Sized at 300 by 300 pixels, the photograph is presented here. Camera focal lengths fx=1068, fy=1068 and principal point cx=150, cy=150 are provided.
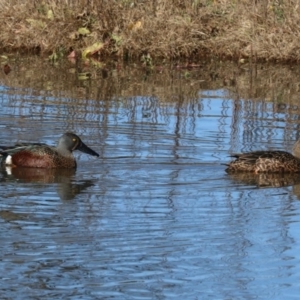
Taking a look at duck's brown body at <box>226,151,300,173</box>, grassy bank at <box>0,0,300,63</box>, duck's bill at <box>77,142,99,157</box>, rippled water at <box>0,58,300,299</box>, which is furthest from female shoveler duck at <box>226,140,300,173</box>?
grassy bank at <box>0,0,300,63</box>

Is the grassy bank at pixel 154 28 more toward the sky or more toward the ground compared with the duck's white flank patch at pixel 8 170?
more toward the sky

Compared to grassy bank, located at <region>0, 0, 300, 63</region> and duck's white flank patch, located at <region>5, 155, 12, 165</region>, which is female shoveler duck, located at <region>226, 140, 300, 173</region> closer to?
duck's white flank patch, located at <region>5, 155, 12, 165</region>

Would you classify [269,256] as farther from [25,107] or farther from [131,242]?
[25,107]

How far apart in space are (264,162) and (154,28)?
900 cm

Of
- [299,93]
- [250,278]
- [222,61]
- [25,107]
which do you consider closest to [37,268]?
[250,278]

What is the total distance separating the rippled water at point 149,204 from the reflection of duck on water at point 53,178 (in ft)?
0.07

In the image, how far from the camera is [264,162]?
35.7 feet

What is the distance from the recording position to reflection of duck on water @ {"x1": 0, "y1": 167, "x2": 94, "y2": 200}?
9953 millimetres

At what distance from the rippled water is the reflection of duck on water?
2 cm

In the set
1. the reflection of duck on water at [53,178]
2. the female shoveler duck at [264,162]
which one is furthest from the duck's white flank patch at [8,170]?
the female shoveler duck at [264,162]

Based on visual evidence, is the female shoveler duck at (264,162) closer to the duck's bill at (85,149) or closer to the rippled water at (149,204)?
the rippled water at (149,204)

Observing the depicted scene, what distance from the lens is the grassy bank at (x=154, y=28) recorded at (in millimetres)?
19109

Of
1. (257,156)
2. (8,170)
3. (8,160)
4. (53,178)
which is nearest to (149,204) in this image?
(53,178)

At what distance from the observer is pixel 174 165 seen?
433 inches
